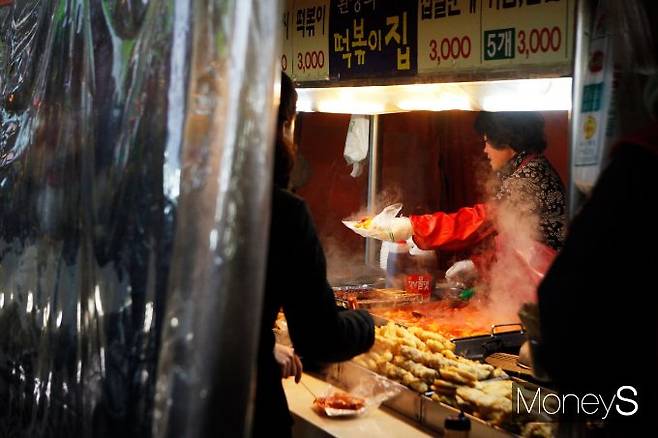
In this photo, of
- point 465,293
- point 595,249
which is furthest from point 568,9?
point 465,293

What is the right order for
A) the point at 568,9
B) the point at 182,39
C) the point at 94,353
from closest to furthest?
the point at 182,39, the point at 94,353, the point at 568,9

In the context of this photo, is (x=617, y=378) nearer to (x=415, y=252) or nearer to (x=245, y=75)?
(x=245, y=75)

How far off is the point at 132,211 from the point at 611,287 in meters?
1.23

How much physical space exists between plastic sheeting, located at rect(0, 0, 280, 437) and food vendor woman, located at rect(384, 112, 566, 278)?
2.71m

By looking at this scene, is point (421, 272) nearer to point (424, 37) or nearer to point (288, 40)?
point (288, 40)

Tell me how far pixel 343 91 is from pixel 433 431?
1916 millimetres

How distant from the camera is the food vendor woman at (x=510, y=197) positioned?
4227 mm

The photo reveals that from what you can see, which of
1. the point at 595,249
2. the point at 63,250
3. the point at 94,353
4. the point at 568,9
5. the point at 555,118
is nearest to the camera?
the point at 595,249

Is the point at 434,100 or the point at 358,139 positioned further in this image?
the point at 358,139

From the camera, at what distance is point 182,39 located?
185 centimetres

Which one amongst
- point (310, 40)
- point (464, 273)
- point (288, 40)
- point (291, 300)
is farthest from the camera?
point (464, 273)

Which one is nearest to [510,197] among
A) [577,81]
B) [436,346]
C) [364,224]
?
[364,224]

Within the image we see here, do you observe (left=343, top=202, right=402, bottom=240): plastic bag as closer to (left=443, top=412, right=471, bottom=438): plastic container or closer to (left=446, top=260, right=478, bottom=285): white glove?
(left=446, top=260, right=478, bottom=285): white glove

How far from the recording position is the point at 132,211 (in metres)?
2.00
